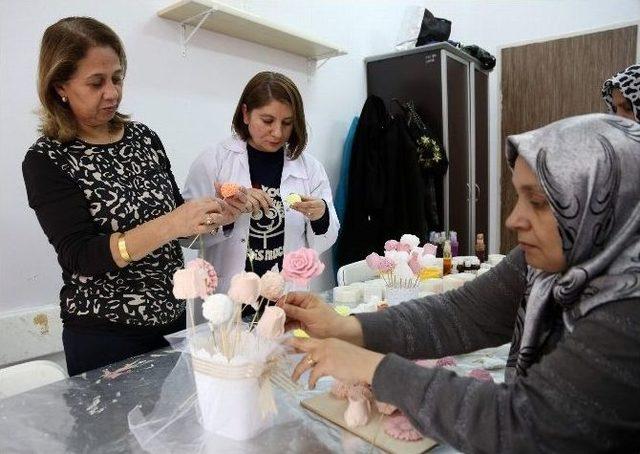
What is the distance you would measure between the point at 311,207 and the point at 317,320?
29.5 inches

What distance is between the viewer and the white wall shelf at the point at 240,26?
2.22 m

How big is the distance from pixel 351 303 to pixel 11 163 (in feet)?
4.68

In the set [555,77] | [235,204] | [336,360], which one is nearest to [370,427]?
[336,360]

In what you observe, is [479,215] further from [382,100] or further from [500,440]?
[500,440]

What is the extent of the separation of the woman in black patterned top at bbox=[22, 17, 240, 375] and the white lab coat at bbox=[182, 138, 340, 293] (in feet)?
1.43

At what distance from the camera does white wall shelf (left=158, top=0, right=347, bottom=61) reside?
2225 millimetres

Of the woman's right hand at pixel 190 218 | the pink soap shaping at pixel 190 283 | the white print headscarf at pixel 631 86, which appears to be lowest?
the pink soap shaping at pixel 190 283

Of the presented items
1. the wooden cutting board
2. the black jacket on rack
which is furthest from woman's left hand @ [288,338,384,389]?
the black jacket on rack

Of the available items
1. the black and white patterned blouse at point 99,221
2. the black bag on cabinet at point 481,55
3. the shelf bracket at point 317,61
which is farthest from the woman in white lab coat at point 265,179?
the black bag on cabinet at point 481,55

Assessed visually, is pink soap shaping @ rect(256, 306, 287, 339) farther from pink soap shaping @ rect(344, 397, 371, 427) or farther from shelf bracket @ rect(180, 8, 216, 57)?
shelf bracket @ rect(180, 8, 216, 57)

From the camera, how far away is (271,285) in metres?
0.89

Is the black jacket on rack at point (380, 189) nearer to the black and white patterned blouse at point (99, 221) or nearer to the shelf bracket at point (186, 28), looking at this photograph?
the shelf bracket at point (186, 28)

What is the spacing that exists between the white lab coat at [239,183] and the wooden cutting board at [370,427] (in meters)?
0.82

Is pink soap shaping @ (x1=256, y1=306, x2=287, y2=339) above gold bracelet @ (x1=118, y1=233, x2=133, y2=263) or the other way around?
the other way around
